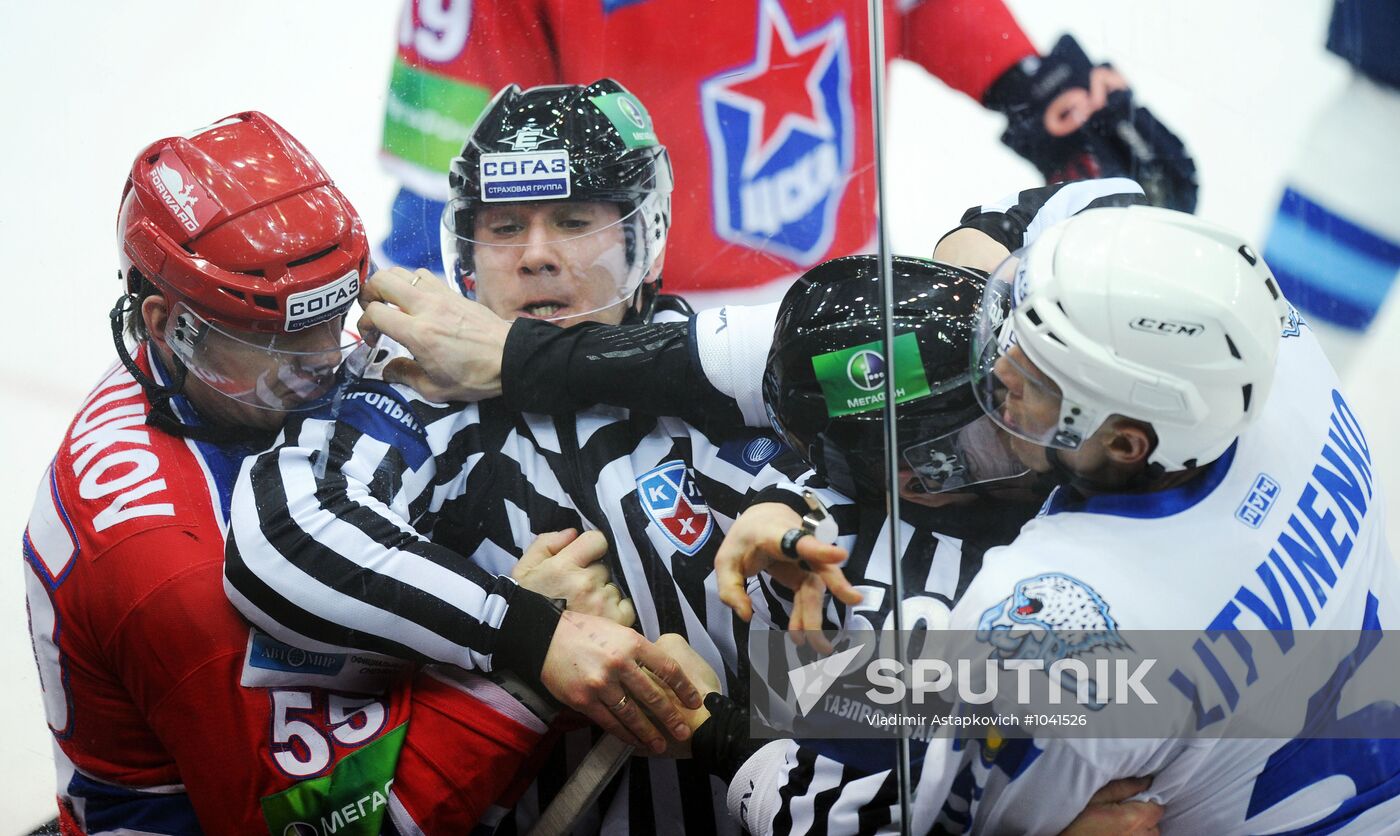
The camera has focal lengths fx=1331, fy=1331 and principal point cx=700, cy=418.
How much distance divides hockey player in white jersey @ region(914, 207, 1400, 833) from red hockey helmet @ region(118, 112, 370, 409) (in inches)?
29.6

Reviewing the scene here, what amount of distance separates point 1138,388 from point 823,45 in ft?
3.14

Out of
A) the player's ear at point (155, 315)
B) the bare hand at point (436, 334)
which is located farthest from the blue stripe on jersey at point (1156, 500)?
the player's ear at point (155, 315)

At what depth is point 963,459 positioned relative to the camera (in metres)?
1.35

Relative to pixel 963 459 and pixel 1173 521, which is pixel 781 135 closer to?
pixel 963 459

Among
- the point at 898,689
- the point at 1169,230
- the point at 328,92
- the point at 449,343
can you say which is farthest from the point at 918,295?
the point at 328,92

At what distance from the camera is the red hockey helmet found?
149 cm

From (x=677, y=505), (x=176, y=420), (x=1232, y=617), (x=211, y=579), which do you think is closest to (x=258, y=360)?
(x=176, y=420)

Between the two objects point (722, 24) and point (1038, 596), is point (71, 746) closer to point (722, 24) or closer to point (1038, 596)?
point (1038, 596)

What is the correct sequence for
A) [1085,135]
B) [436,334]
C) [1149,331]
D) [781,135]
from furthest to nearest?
[1085,135]
[781,135]
[436,334]
[1149,331]

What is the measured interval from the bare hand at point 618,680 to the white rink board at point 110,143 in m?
0.65

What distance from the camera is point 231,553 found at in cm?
141

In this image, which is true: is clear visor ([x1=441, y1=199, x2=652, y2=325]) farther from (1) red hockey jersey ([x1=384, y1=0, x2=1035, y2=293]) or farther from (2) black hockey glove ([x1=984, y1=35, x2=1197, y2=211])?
(2) black hockey glove ([x1=984, y1=35, x2=1197, y2=211])

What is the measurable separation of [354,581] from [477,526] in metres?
0.20

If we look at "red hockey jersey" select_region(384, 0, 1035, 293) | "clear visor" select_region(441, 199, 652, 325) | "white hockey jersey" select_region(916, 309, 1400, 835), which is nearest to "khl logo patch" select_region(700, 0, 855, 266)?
"red hockey jersey" select_region(384, 0, 1035, 293)
